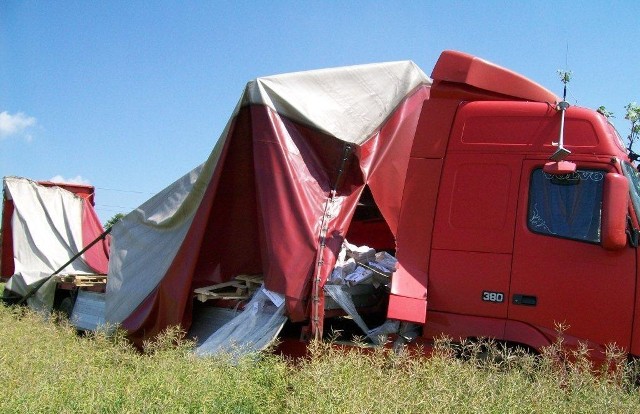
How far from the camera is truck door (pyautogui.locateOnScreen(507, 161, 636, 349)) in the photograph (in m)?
5.00

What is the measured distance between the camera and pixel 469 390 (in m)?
3.82

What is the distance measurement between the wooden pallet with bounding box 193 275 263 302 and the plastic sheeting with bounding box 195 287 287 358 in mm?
216

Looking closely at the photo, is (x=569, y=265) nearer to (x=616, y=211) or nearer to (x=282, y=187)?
(x=616, y=211)

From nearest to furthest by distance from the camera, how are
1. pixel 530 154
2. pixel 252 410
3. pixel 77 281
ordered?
pixel 252 410 < pixel 530 154 < pixel 77 281

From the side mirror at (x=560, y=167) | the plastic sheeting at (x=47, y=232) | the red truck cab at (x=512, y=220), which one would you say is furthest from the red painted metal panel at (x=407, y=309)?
the plastic sheeting at (x=47, y=232)

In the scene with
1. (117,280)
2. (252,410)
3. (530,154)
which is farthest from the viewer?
(117,280)

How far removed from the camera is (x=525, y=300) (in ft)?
17.3

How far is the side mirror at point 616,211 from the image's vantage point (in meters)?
4.84

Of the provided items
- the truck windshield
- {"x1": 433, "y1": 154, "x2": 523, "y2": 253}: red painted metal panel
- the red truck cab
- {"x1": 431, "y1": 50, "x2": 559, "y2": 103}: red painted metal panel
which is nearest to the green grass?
the red truck cab

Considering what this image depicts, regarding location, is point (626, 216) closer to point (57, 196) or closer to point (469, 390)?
point (469, 390)

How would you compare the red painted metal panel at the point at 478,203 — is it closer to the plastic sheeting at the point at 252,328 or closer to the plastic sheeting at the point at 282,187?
the plastic sheeting at the point at 282,187

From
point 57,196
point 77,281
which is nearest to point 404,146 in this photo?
point 77,281

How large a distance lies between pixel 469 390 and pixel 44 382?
3239mm

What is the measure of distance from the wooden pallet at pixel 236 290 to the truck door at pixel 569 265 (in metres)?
2.82
